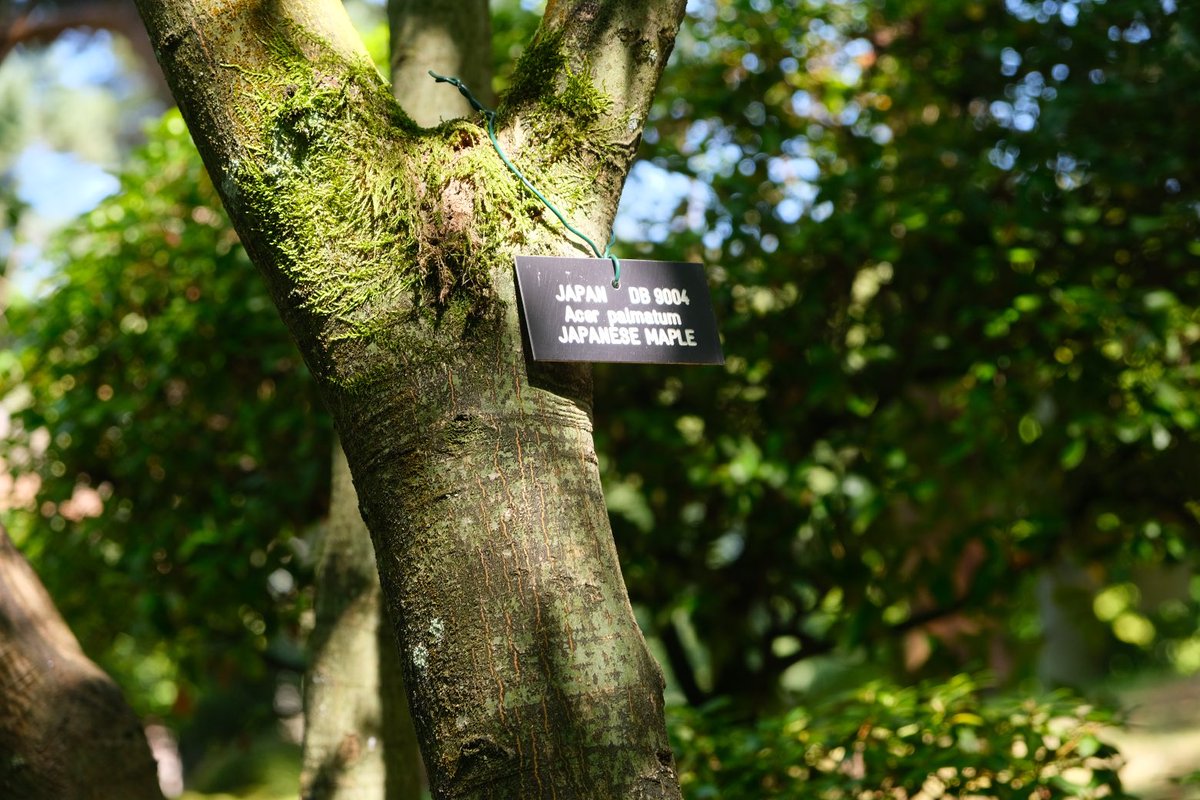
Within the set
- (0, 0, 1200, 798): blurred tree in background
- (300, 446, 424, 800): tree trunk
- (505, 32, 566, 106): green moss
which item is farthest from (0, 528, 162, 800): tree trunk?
(505, 32, 566, 106): green moss

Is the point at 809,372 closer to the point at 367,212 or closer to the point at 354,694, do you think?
the point at 354,694

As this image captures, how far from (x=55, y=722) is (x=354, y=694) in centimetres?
67

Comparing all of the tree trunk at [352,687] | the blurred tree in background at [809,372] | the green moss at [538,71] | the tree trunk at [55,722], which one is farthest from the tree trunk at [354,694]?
the green moss at [538,71]

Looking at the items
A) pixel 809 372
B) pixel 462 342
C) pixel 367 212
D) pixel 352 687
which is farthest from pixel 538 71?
pixel 809 372

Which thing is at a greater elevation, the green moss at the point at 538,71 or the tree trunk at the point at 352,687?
the green moss at the point at 538,71

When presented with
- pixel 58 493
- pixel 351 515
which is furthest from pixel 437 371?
pixel 58 493

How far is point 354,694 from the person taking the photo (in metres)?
2.72

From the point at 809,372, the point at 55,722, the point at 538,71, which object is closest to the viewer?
the point at 538,71

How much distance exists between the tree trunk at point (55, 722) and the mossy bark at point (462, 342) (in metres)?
1.22

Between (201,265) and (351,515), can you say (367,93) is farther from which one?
(201,265)

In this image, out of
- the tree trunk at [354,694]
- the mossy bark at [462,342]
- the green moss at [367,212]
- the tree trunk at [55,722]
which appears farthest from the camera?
the tree trunk at [354,694]

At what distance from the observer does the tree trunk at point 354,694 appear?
2.69m

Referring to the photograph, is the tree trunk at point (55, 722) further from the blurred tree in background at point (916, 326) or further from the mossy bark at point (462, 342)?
the blurred tree in background at point (916, 326)

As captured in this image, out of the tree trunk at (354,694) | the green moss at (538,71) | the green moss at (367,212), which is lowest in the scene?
the tree trunk at (354,694)
